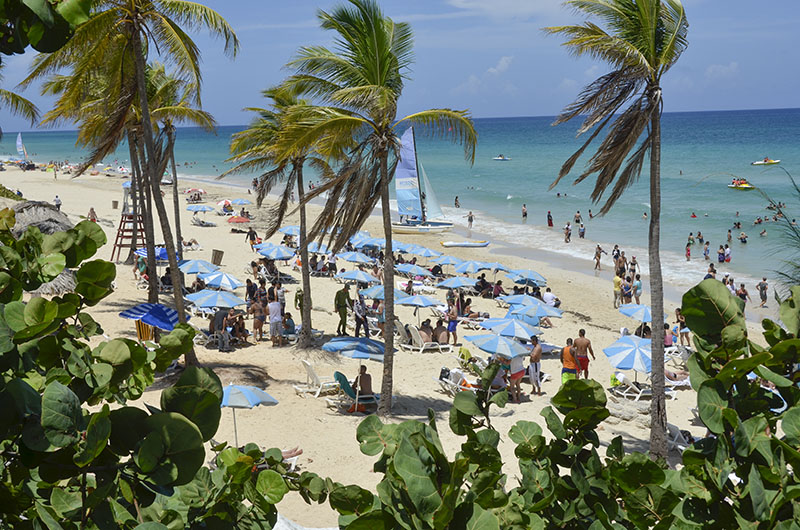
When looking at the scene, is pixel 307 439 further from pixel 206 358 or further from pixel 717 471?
pixel 717 471

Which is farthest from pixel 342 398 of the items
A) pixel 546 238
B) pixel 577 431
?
pixel 546 238

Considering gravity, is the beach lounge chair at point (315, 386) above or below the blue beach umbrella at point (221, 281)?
below

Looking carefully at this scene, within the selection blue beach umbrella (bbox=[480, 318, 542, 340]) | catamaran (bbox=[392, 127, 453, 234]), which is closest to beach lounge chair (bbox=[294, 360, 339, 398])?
blue beach umbrella (bbox=[480, 318, 542, 340])

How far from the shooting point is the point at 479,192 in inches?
2431

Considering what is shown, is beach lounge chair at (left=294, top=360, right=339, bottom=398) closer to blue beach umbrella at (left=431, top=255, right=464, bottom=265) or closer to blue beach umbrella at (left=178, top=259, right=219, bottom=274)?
blue beach umbrella at (left=178, top=259, right=219, bottom=274)

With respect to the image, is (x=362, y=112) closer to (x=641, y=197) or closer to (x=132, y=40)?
(x=132, y=40)

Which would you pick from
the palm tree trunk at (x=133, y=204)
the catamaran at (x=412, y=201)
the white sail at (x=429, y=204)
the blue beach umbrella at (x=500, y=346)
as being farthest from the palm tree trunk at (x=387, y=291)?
the white sail at (x=429, y=204)

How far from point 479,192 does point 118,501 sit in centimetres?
6045

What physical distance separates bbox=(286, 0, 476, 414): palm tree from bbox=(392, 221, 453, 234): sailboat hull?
26878mm

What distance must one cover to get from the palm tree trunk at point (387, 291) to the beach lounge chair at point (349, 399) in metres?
0.31

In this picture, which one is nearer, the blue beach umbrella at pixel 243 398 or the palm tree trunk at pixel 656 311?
the blue beach umbrella at pixel 243 398

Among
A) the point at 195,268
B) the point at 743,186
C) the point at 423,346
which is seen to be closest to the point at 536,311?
the point at 423,346

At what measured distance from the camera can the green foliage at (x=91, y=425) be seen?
199 cm

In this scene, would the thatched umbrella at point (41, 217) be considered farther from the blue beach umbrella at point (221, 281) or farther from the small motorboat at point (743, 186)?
the small motorboat at point (743, 186)
